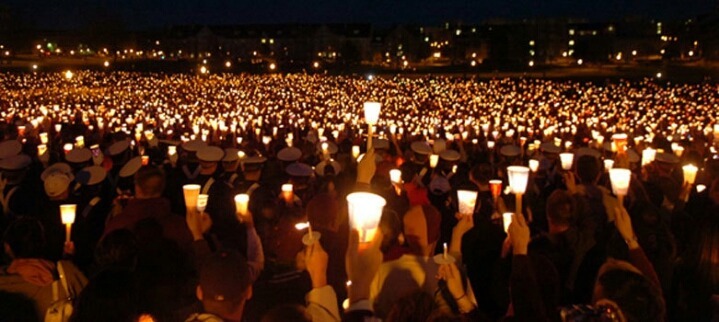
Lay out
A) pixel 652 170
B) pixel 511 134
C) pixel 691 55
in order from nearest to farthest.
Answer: pixel 652 170
pixel 511 134
pixel 691 55

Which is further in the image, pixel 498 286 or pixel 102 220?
pixel 102 220

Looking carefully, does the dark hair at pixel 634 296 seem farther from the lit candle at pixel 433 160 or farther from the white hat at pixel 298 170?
the lit candle at pixel 433 160

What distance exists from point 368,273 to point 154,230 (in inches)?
50.6

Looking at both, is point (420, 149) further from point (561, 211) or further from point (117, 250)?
point (117, 250)

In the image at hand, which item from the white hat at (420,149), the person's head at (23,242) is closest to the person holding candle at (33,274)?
the person's head at (23,242)

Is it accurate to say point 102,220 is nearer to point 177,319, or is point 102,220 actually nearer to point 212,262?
point 177,319

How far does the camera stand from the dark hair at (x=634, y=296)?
2842mm

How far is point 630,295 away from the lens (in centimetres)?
289

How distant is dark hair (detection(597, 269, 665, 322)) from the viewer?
2842 mm

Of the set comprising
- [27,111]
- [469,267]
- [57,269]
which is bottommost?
[469,267]

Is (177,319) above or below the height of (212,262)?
below

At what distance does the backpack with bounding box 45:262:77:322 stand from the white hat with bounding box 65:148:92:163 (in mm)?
Result: 4669

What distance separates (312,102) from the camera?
26.4m

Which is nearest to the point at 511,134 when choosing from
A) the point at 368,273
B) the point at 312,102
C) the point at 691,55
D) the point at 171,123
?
the point at 171,123
